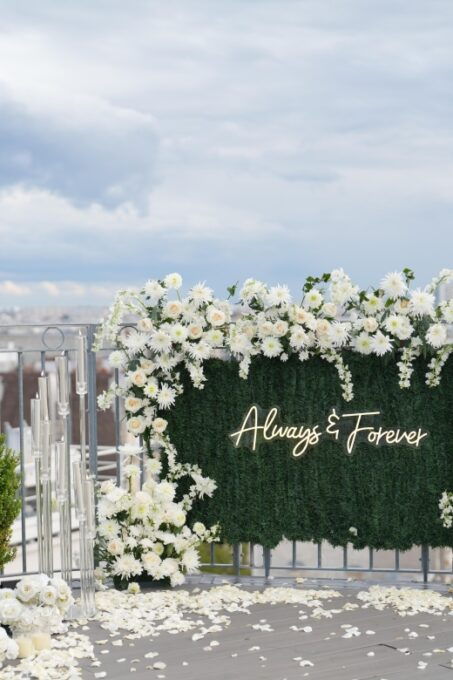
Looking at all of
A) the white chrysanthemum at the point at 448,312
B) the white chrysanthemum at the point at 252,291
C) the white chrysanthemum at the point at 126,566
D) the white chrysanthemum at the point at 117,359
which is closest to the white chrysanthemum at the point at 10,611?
the white chrysanthemum at the point at 126,566

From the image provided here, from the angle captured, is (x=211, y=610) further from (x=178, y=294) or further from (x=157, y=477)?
(x=178, y=294)

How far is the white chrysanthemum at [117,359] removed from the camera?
218 inches

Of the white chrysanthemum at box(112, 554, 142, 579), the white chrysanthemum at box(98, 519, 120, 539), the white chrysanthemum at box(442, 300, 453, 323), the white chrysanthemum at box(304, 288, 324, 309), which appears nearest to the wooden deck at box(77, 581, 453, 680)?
the white chrysanthemum at box(112, 554, 142, 579)

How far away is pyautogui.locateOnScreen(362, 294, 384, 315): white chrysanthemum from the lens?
212 inches

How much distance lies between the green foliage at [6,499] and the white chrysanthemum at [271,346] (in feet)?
5.86

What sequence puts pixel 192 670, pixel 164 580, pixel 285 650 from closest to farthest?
pixel 192 670, pixel 285 650, pixel 164 580

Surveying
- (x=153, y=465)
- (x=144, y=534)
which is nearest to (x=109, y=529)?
(x=144, y=534)

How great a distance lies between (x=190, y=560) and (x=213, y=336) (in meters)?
1.44

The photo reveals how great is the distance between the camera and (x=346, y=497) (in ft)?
18.0

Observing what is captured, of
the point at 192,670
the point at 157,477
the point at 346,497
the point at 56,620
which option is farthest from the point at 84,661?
the point at 346,497

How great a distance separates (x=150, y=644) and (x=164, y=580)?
3.65ft

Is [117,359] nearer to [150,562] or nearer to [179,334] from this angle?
[179,334]

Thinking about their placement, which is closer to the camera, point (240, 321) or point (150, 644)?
point (150, 644)

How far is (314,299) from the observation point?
213 inches
